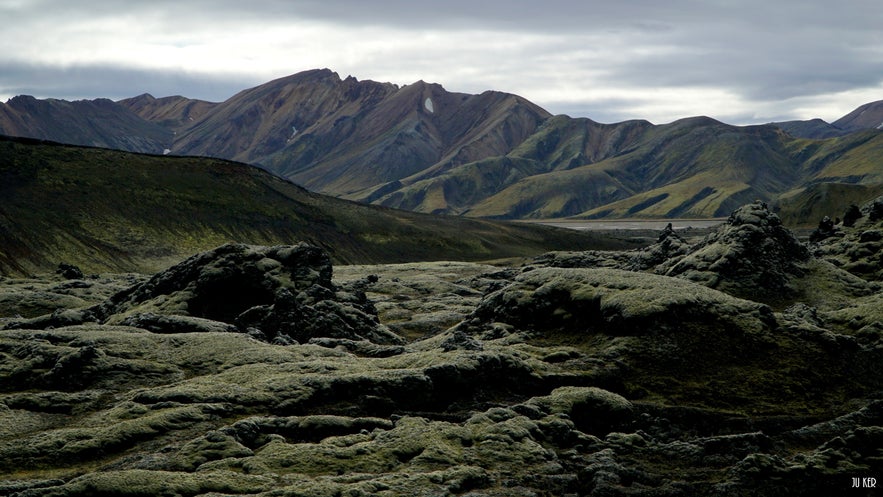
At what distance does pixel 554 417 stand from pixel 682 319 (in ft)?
57.6

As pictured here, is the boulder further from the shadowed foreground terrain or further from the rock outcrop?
the rock outcrop

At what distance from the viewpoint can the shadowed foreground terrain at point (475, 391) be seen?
105ft

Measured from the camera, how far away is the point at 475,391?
144 ft

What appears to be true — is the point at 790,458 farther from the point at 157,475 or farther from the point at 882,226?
the point at 882,226

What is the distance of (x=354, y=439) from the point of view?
35.7 meters

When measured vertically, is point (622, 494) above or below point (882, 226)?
below

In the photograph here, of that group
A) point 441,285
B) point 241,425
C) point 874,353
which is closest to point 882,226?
point 874,353

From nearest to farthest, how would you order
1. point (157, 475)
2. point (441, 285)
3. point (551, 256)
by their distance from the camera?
point (157, 475)
point (441, 285)
point (551, 256)

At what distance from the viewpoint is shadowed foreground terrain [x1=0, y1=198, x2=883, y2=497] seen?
31891 mm

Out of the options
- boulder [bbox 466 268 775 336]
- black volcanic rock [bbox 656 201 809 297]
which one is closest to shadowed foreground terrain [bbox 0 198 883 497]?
boulder [bbox 466 268 775 336]

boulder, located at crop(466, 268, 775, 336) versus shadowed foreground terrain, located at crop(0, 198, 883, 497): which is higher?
boulder, located at crop(466, 268, 775, 336)

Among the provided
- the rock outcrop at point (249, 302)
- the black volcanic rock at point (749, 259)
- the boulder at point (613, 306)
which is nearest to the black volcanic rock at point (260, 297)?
the rock outcrop at point (249, 302)

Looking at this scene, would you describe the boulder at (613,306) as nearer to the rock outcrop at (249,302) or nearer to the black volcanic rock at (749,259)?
the rock outcrop at (249,302)

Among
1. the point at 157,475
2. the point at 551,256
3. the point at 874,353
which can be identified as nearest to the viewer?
the point at 157,475
